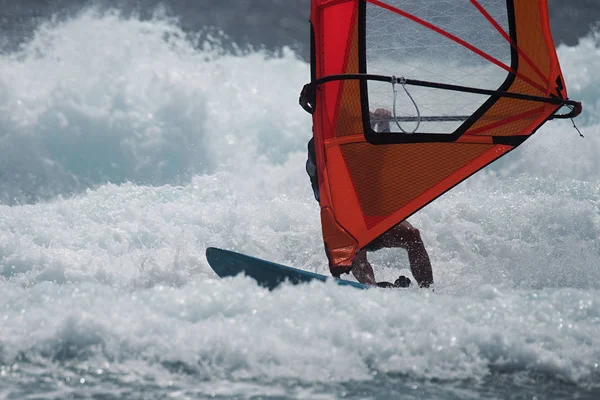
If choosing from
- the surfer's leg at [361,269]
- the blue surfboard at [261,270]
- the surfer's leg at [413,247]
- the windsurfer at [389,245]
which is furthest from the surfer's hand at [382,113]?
the blue surfboard at [261,270]

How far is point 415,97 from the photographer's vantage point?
177 inches

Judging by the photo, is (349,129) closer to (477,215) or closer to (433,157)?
(433,157)

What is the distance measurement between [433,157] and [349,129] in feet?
1.93

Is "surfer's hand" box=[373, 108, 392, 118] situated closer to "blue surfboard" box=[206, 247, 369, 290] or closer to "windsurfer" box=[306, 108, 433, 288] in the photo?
"windsurfer" box=[306, 108, 433, 288]

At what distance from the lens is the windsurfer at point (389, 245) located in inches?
179

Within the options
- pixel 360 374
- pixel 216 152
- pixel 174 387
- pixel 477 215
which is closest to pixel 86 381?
pixel 174 387

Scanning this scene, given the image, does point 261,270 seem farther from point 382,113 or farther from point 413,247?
point 382,113

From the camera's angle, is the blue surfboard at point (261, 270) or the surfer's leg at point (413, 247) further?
the surfer's leg at point (413, 247)

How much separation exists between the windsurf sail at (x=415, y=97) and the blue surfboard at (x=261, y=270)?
55 cm

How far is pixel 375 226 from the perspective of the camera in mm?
4508

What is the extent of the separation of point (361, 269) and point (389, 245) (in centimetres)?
31

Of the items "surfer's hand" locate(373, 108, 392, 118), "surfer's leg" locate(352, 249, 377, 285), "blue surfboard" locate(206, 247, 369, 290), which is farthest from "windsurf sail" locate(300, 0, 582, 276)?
"blue surfboard" locate(206, 247, 369, 290)

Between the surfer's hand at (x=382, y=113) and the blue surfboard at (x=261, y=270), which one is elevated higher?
the surfer's hand at (x=382, y=113)

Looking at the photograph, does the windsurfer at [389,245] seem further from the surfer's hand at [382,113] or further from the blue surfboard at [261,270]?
the blue surfboard at [261,270]
